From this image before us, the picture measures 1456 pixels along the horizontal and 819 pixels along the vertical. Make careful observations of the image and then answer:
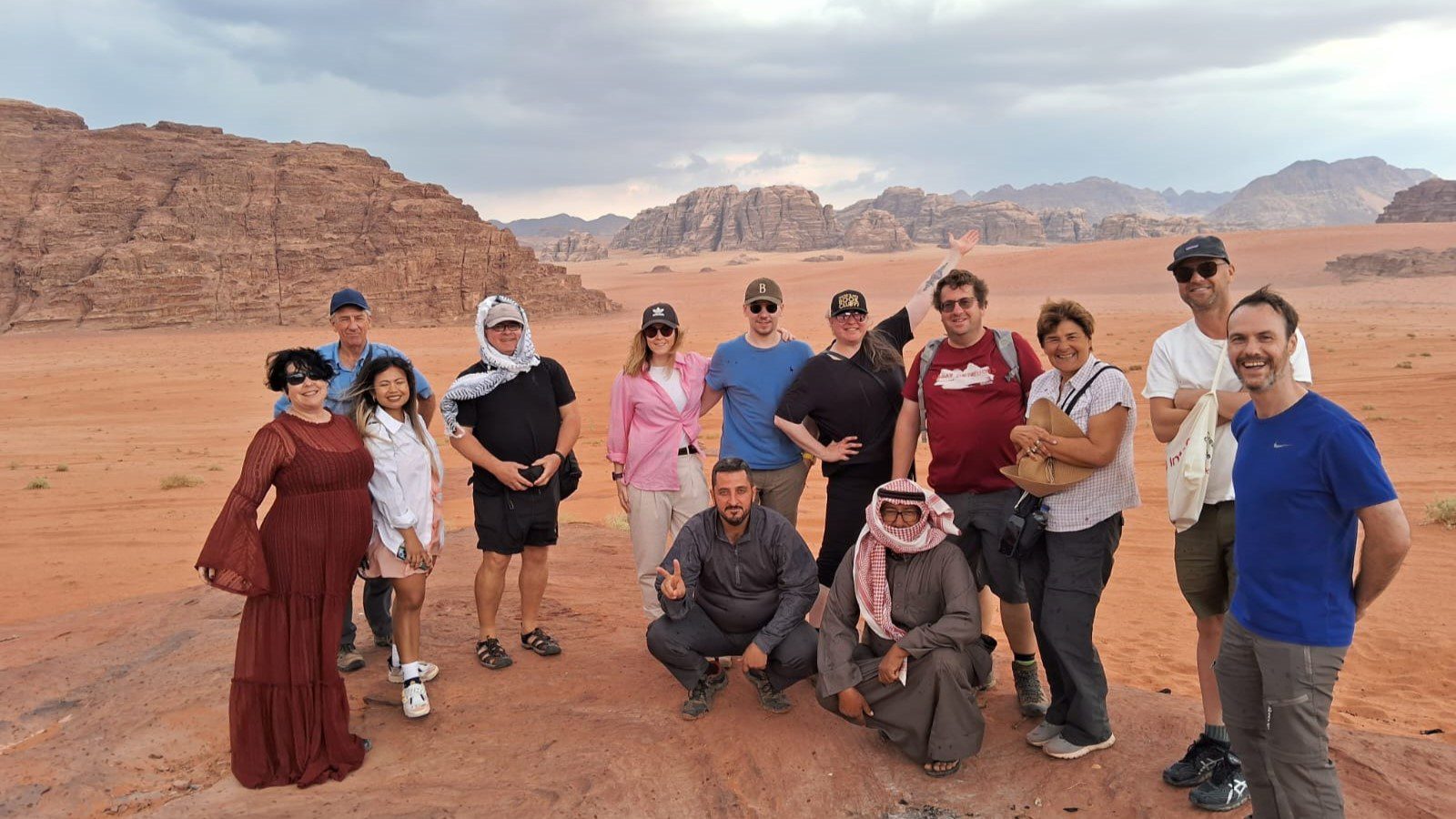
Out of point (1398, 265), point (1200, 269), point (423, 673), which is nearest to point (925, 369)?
point (1200, 269)

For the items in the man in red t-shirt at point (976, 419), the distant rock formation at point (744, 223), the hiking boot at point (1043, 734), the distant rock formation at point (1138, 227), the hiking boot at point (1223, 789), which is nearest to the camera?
the hiking boot at point (1223, 789)

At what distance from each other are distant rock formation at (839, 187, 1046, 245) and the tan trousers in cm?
12889

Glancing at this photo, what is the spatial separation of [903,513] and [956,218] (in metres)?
160

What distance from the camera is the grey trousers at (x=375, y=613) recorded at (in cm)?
540

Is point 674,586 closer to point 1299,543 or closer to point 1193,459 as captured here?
point 1193,459

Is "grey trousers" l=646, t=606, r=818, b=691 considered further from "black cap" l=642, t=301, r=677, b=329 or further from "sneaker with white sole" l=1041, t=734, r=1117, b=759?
"black cap" l=642, t=301, r=677, b=329

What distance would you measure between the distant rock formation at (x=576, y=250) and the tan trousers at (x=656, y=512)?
136817mm

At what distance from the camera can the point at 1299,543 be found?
290 cm

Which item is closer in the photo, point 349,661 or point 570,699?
point 570,699

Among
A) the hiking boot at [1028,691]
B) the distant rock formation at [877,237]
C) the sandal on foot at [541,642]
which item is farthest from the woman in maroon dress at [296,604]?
the distant rock formation at [877,237]

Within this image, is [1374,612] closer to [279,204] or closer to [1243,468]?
[1243,468]

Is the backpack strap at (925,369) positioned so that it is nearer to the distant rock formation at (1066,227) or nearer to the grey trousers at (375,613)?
the grey trousers at (375,613)

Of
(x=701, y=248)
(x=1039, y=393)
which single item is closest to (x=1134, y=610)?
(x=1039, y=393)

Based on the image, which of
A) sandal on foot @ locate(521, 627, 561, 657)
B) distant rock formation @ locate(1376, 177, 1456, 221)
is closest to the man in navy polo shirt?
sandal on foot @ locate(521, 627, 561, 657)
